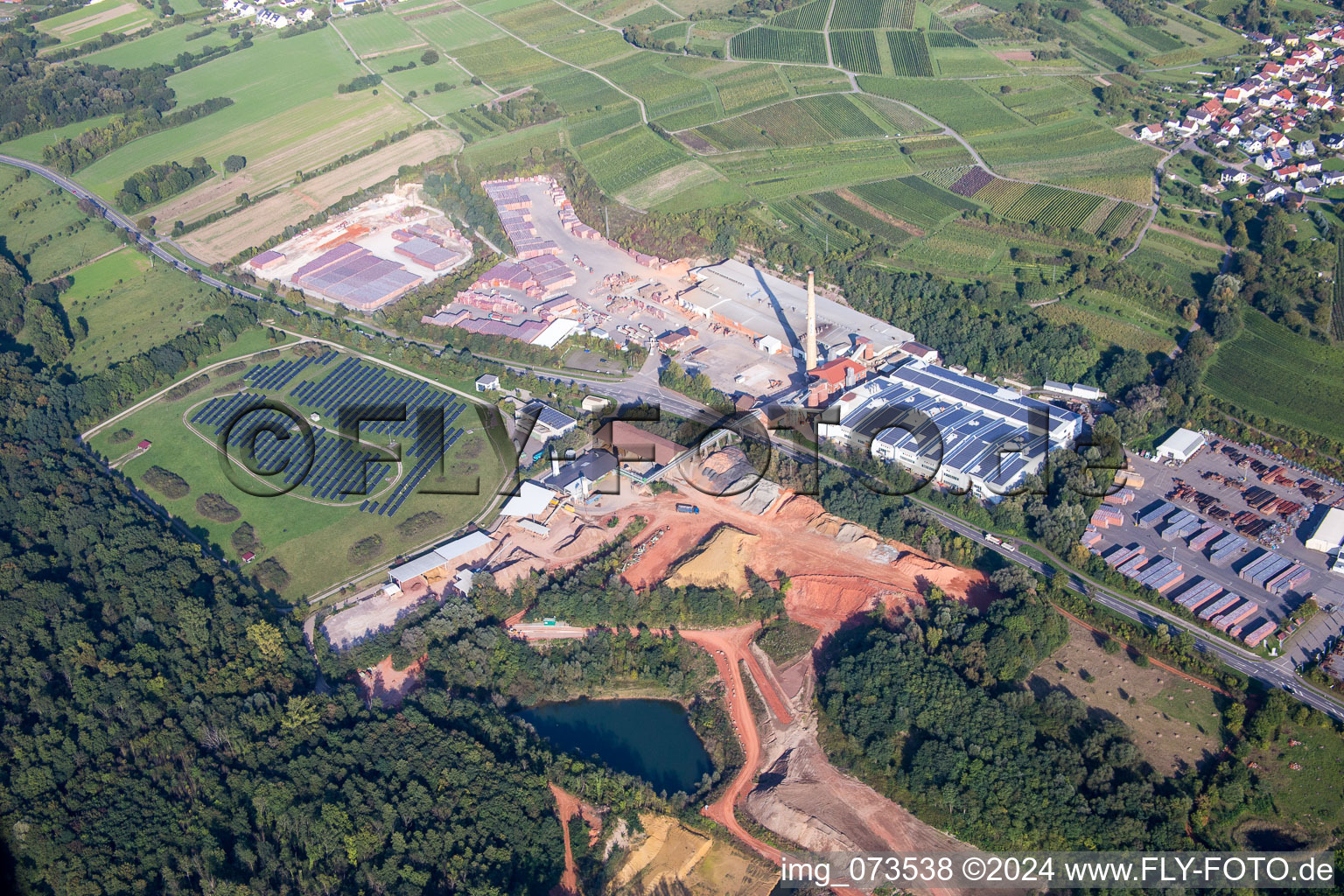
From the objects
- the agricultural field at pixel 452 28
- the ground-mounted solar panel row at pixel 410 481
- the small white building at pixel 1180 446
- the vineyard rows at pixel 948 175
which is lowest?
the ground-mounted solar panel row at pixel 410 481

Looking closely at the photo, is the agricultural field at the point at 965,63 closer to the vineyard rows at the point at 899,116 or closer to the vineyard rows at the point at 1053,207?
the vineyard rows at the point at 899,116

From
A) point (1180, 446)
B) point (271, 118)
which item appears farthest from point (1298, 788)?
point (271, 118)

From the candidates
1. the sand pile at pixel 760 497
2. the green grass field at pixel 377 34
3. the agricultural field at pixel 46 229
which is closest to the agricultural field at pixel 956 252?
the sand pile at pixel 760 497

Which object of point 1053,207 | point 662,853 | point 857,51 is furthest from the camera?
point 857,51

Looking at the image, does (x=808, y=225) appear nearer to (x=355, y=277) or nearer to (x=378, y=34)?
(x=355, y=277)

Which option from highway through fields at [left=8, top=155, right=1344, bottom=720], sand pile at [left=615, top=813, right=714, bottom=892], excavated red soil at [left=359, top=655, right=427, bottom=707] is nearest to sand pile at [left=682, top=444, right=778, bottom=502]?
highway through fields at [left=8, top=155, right=1344, bottom=720]
